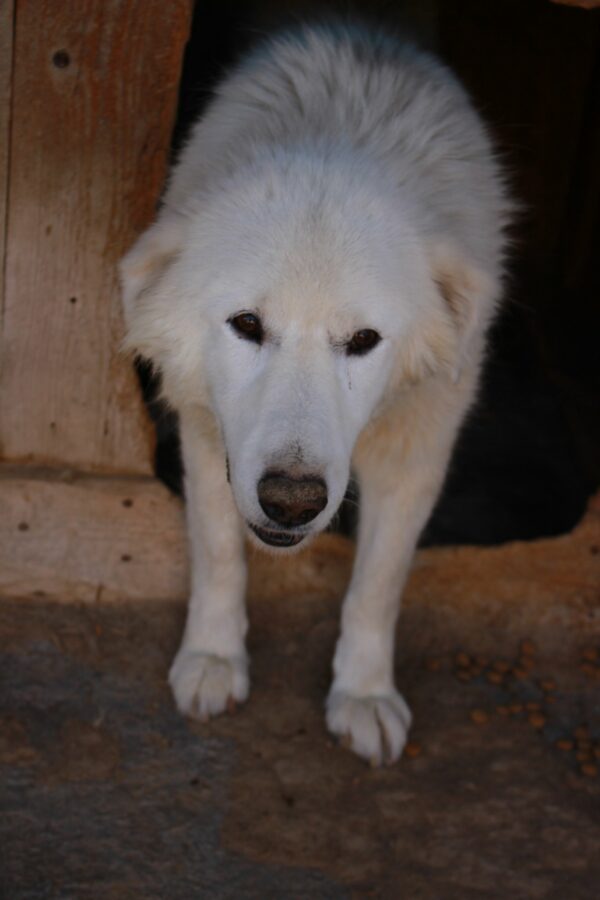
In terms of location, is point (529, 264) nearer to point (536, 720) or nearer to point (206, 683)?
point (536, 720)

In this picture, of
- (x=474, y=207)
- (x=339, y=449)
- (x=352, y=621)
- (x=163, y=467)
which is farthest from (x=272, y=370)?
(x=163, y=467)

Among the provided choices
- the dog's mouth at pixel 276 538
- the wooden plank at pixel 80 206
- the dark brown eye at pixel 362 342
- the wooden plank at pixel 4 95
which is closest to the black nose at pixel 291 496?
the dog's mouth at pixel 276 538

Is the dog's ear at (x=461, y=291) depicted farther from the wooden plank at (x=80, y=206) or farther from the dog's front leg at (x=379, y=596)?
the wooden plank at (x=80, y=206)

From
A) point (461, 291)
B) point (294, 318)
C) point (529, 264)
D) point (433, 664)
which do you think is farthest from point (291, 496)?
point (529, 264)

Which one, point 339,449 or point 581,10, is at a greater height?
point 581,10

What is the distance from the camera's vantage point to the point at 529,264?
5574mm

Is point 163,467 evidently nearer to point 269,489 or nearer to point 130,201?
point 130,201

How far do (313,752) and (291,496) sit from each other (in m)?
1.10

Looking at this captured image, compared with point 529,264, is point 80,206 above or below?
above

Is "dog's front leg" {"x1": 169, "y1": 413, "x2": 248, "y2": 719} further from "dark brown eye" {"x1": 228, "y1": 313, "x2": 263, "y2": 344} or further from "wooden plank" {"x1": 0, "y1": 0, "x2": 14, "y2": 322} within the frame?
"wooden plank" {"x1": 0, "y1": 0, "x2": 14, "y2": 322}

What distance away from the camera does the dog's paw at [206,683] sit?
348 centimetres

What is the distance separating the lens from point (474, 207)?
319cm

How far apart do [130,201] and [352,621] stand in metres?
1.48

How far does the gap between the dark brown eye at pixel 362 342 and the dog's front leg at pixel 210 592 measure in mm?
684
